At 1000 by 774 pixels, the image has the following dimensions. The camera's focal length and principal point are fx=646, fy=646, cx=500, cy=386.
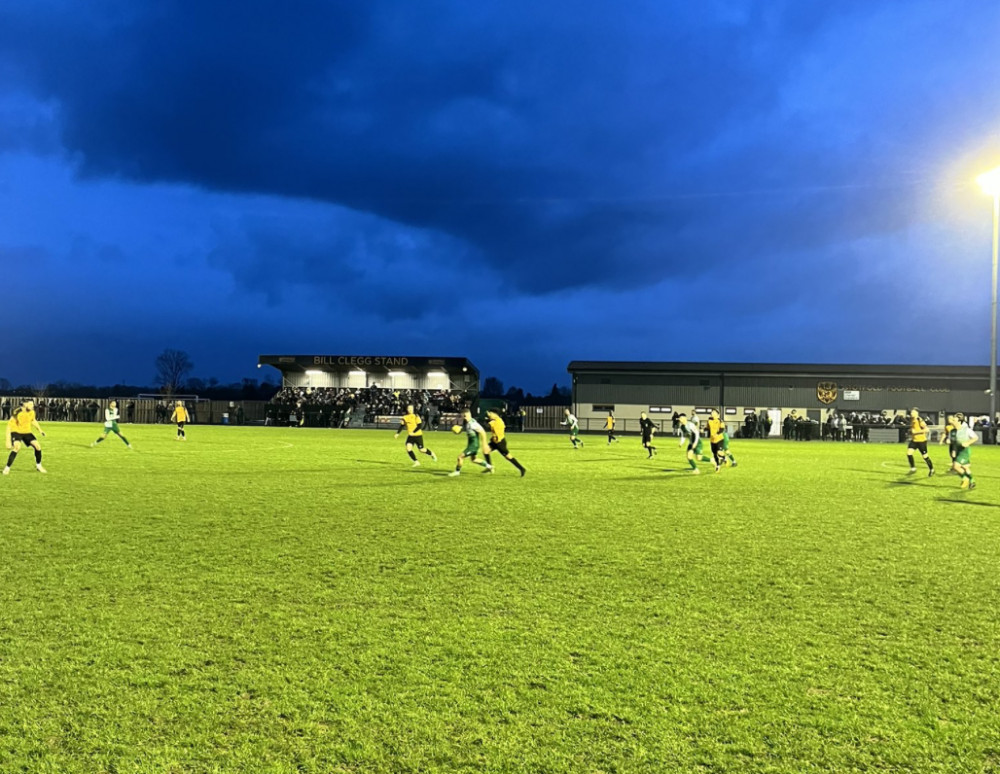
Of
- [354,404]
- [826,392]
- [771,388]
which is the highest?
[771,388]

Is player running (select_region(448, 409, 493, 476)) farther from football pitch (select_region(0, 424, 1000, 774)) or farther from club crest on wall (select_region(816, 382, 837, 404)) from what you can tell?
club crest on wall (select_region(816, 382, 837, 404))

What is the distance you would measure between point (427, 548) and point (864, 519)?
290 inches

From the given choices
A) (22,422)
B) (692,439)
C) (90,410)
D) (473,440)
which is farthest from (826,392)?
(90,410)

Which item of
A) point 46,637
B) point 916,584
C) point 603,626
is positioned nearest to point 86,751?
point 46,637

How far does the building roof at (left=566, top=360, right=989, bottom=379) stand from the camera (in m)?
58.3

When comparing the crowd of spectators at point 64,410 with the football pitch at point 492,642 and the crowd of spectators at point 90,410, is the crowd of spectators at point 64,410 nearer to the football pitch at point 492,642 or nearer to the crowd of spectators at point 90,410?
the crowd of spectators at point 90,410

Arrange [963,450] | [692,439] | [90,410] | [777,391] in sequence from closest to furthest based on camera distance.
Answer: [963,450], [692,439], [777,391], [90,410]

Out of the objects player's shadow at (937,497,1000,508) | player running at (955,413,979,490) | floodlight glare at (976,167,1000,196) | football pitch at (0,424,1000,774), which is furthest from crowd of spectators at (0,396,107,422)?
floodlight glare at (976,167,1000,196)

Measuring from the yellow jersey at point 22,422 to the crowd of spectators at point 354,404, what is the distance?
40211 mm

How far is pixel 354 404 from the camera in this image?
198 feet

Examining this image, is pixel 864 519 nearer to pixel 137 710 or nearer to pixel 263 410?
pixel 137 710

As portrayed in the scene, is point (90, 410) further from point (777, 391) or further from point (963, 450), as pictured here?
point (963, 450)

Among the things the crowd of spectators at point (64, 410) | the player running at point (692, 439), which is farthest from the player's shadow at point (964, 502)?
the crowd of spectators at point (64, 410)

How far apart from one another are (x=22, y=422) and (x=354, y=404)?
150 ft
